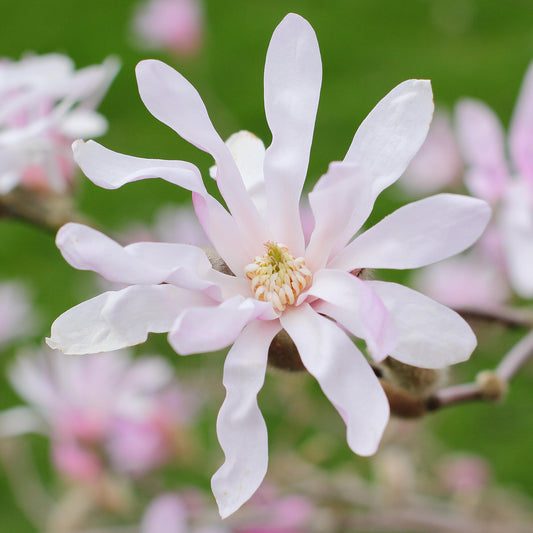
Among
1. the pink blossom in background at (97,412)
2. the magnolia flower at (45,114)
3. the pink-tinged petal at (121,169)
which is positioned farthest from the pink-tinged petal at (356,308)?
the pink blossom in background at (97,412)

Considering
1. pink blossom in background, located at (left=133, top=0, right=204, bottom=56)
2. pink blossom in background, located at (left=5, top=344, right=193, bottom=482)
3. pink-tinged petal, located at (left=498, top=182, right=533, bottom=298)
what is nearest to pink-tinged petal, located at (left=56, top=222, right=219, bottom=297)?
pink-tinged petal, located at (left=498, top=182, right=533, bottom=298)

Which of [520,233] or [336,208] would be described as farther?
[520,233]

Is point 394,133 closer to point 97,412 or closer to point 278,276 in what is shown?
point 278,276

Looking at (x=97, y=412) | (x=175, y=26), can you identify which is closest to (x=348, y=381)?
(x=97, y=412)

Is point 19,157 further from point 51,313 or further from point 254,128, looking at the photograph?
point 254,128

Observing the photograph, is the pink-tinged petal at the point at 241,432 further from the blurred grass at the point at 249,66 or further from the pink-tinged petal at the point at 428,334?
the blurred grass at the point at 249,66

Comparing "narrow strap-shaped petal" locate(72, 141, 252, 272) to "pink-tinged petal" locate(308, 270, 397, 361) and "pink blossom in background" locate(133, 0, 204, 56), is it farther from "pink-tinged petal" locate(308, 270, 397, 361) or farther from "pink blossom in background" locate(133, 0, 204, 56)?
"pink blossom in background" locate(133, 0, 204, 56)

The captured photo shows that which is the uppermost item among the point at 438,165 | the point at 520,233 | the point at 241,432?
the point at 241,432
